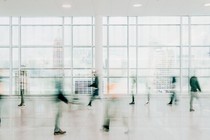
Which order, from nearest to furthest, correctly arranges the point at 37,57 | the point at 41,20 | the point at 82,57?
1. the point at 41,20
2. the point at 82,57
3. the point at 37,57

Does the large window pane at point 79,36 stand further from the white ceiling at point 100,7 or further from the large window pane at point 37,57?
the white ceiling at point 100,7

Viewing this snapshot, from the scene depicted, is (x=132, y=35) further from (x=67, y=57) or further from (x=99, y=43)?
(x=67, y=57)

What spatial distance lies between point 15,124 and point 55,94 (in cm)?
248

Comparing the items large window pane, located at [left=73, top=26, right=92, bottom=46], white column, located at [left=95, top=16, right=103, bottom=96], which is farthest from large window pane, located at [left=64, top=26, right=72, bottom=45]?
white column, located at [left=95, top=16, right=103, bottom=96]

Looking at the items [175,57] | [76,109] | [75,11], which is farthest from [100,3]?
[175,57]

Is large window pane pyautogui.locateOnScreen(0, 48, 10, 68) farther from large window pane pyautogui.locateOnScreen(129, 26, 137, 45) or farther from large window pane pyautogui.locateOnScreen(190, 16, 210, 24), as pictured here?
large window pane pyautogui.locateOnScreen(190, 16, 210, 24)

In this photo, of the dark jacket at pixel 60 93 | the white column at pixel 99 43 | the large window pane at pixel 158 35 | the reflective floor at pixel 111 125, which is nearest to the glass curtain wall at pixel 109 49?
the large window pane at pixel 158 35

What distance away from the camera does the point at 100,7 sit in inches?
634

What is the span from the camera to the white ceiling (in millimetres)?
14798

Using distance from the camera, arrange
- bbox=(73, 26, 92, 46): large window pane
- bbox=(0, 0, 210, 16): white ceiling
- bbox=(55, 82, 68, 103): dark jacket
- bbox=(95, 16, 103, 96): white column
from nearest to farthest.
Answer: bbox=(55, 82, 68, 103): dark jacket
bbox=(0, 0, 210, 16): white ceiling
bbox=(95, 16, 103, 96): white column
bbox=(73, 26, 92, 46): large window pane

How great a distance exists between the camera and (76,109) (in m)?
15.1

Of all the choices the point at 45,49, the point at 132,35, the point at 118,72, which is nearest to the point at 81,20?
the point at 45,49

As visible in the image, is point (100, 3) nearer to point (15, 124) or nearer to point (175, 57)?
point (15, 124)

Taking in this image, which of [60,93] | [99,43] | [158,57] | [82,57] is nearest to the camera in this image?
[60,93]
